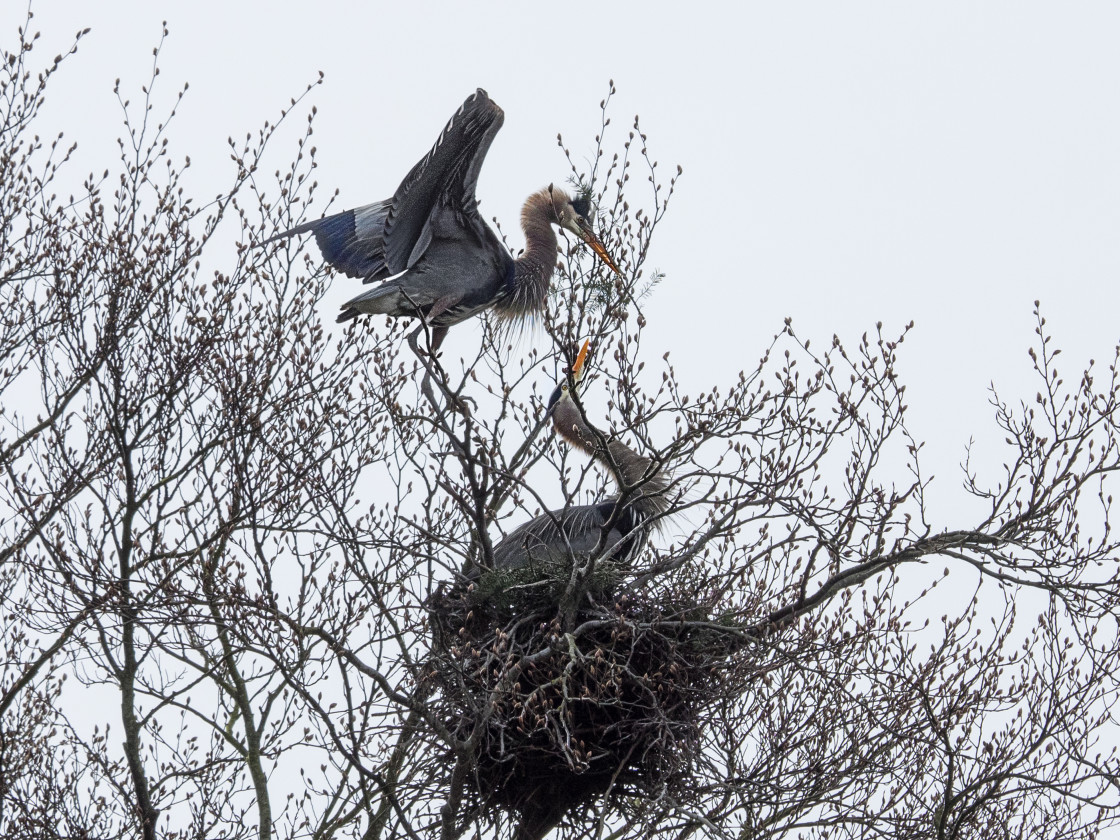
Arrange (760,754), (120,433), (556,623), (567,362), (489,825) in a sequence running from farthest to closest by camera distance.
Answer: (120,433), (760,754), (489,825), (556,623), (567,362)

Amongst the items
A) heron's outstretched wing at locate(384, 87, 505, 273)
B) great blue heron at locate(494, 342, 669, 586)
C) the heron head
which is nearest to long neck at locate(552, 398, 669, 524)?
great blue heron at locate(494, 342, 669, 586)

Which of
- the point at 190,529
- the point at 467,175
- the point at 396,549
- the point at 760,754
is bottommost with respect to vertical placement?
the point at 760,754

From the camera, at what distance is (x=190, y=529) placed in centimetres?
784

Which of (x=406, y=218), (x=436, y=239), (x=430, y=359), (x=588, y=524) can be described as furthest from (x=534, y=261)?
(x=430, y=359)

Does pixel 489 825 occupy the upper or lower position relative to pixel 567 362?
lower

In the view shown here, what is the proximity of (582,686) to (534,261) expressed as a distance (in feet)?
12.0

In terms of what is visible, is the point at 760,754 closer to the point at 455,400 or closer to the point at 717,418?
the point at 717,418

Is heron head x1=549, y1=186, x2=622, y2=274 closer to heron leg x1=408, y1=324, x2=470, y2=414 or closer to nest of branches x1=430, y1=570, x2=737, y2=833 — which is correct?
heron leg x1=408, y1=324, x2=470, y2=414

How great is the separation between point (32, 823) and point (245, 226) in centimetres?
368

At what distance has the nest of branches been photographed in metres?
6.14

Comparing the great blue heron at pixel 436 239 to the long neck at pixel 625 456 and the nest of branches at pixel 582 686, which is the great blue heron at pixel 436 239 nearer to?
the long neck at pixel 625 456

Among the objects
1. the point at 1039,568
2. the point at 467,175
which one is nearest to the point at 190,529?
the point at 467,175

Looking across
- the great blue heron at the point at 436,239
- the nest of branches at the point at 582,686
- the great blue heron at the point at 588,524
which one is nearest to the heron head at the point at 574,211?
the great blue heron at the point at 436,239

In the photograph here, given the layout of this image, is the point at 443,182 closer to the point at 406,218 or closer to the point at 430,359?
the point at 406,218
